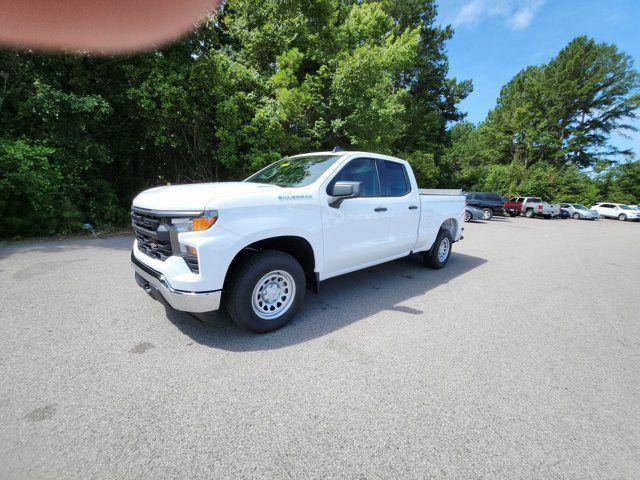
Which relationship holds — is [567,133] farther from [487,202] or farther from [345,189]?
[345,189]

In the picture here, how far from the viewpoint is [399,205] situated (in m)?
4.17

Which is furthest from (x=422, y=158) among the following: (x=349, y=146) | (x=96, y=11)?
(x=96, y=11)

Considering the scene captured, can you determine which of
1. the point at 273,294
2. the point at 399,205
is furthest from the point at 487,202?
the point at 273,294

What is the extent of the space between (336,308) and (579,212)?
33569mm

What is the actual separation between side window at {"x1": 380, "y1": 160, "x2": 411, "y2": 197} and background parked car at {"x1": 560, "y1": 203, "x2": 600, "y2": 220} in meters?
30.8

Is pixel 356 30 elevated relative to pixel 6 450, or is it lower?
elevated

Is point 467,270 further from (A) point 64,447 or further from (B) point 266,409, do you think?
(A) point 64,447

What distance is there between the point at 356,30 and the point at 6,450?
1685 cm

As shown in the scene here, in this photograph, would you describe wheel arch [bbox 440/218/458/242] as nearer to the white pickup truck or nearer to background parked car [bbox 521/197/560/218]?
the white pickup truck

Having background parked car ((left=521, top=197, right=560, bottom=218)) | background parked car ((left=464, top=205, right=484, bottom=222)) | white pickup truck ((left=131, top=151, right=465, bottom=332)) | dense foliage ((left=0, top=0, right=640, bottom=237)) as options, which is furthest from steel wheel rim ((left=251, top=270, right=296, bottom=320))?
background parked car ((left=521, top=197, right=560, bottom=218))

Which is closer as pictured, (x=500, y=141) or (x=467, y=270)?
(x=467, y=270)

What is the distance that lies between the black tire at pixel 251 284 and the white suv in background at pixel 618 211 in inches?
1494

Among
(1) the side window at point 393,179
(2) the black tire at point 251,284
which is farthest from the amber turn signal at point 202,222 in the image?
(1) the side window at point 393,179

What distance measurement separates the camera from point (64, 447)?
169 cm
